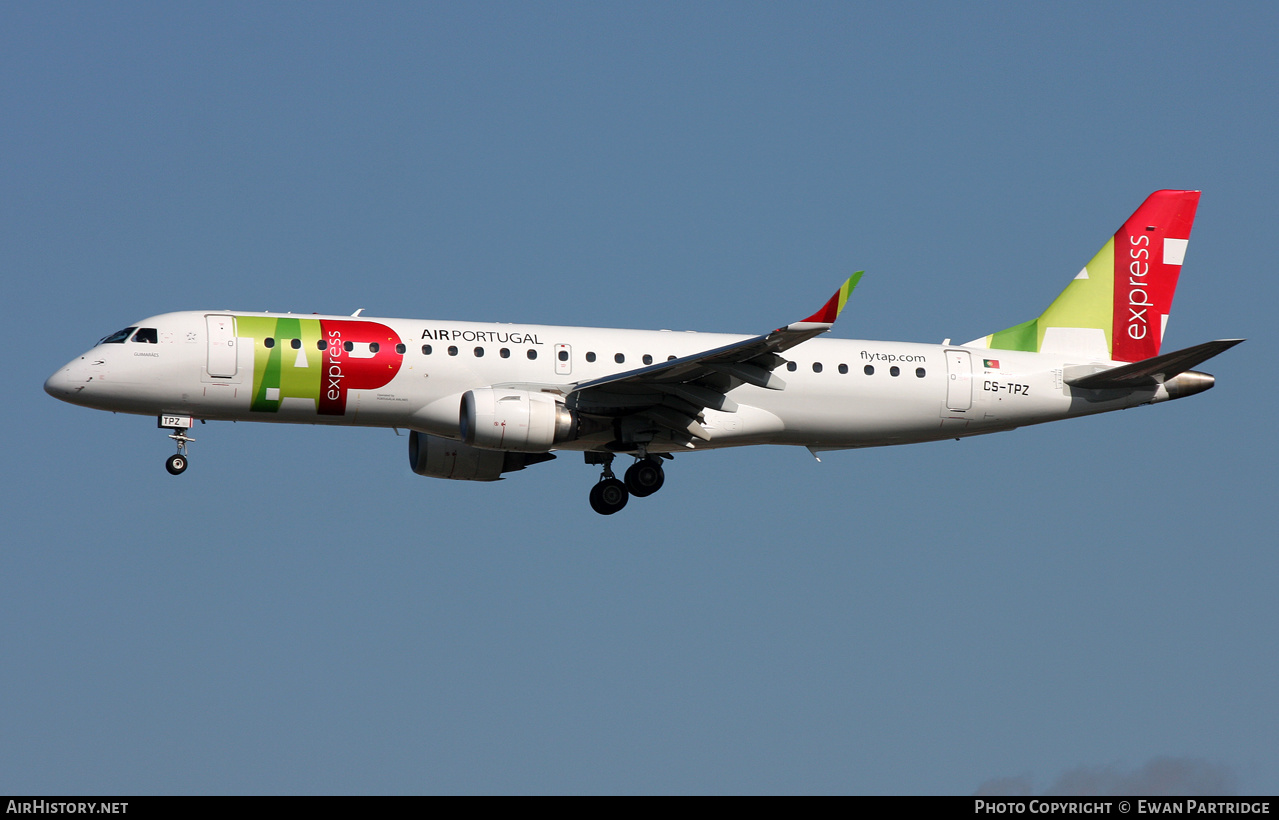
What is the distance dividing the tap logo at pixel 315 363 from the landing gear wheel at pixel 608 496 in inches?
220

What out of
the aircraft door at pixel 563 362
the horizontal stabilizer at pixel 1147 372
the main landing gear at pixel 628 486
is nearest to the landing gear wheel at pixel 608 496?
the main landing gear at pixel 628 486

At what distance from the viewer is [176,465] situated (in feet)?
117

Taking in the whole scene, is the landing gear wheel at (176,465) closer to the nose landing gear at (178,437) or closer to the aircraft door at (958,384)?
the nose landing gear at (178,437)

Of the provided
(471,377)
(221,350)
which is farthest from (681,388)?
(221,350)

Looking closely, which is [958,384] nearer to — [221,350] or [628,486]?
[628,486]

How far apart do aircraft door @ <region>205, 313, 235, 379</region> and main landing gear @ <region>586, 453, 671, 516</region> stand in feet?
28.7

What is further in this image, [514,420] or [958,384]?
[958,384]

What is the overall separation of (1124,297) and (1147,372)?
13.7 feet

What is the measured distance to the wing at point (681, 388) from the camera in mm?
34344

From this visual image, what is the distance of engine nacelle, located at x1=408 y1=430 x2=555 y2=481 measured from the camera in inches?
1538

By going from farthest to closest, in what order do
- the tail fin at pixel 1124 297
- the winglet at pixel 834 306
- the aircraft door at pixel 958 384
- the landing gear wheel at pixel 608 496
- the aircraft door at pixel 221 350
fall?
the tail fin at pixel 1124 297
the aircraft door at pixel 958 384
the landing gear wheel at pixel 608 496
the aircraft door at pixel 221 350
the winglet at pixel 834 306

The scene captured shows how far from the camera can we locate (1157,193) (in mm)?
43031
